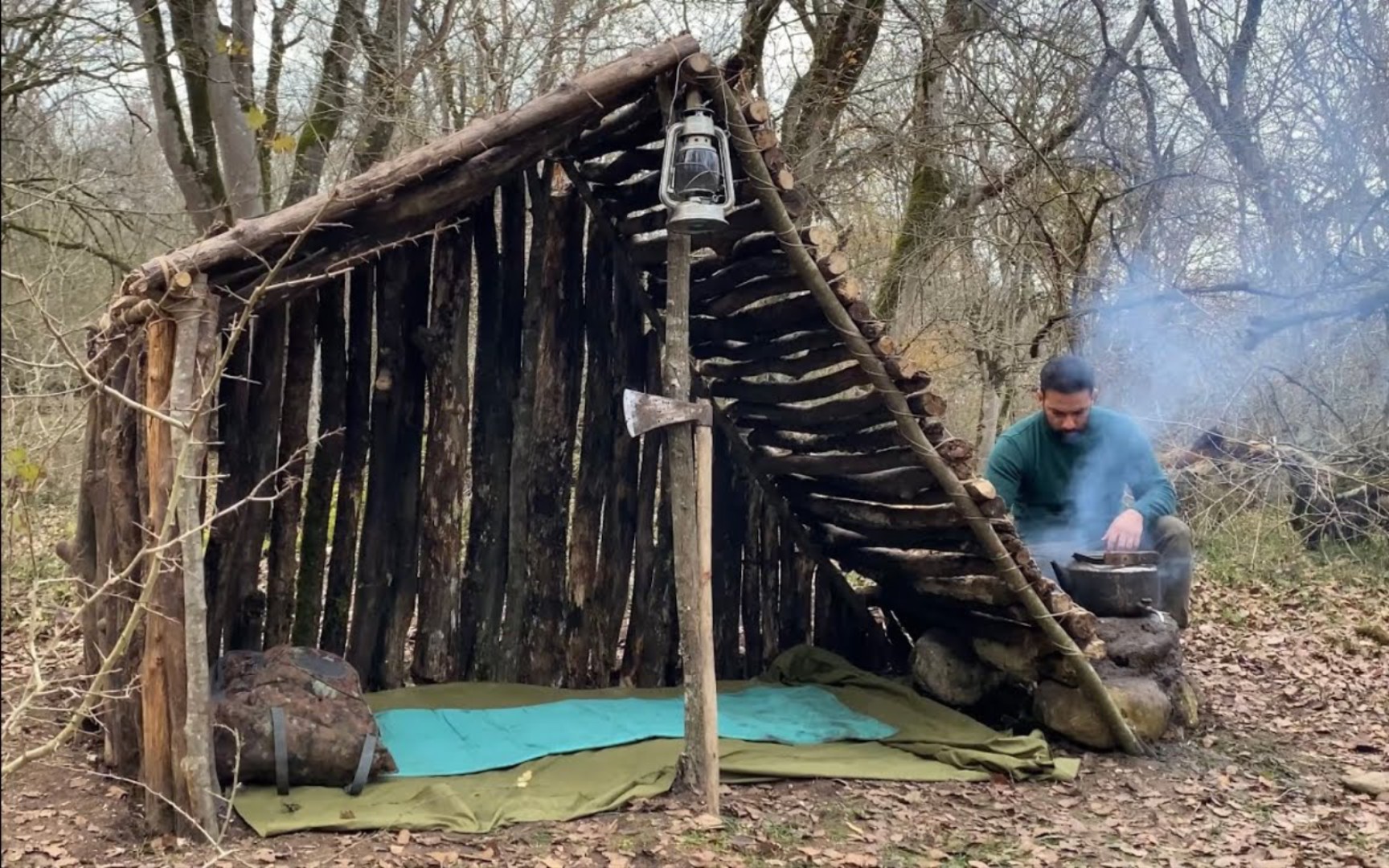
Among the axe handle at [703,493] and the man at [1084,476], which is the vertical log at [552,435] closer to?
the axe handle at [703,493]

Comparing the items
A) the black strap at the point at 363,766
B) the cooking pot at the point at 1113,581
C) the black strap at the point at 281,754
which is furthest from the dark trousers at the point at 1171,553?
the black strap at the point at 281,754

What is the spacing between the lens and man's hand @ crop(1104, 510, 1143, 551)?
5.47m

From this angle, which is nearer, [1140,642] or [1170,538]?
[1140,642]

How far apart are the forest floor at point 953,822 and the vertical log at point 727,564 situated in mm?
1606

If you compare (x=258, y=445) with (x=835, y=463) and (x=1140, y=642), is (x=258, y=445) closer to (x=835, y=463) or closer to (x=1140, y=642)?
(x=835, y=463)

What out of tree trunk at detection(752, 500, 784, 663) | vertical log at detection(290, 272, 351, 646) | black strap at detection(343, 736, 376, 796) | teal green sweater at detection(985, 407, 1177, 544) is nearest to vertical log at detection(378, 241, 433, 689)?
vertical log at detection(290, 272, 351, 646)

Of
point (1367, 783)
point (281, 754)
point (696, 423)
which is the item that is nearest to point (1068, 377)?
point (1367, 783)

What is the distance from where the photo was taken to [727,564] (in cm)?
625

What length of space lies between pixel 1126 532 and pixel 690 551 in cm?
240

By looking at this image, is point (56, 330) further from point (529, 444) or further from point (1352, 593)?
point (1352, 593)

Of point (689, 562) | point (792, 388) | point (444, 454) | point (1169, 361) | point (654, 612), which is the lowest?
point (654, 612)

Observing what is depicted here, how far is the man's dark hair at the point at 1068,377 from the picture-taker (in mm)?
5676

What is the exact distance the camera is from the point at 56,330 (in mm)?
2744

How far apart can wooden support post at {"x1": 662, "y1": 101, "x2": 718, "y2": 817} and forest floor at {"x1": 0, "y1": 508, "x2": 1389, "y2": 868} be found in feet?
0.75
